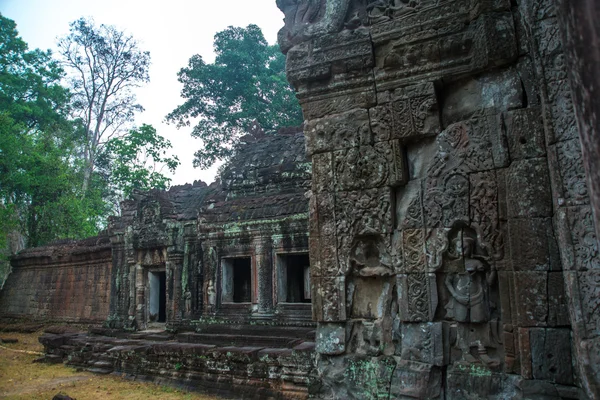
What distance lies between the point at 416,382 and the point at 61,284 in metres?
17.0

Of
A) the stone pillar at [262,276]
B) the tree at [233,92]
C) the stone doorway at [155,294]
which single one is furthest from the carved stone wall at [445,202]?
the tree at [233,92]

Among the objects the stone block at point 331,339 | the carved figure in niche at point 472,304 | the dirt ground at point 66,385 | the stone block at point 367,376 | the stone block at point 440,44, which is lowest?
the dirt ground at point 66,385

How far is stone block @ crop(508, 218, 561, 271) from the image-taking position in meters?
3.21

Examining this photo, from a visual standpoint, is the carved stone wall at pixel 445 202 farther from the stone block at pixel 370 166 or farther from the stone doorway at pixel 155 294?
the stone doorway at pixel 155 294

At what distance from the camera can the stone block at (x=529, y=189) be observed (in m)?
3.29

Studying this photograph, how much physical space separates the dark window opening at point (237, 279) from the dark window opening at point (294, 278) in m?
1.20

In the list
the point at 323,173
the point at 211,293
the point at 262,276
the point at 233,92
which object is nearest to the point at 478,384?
the point at 323,173

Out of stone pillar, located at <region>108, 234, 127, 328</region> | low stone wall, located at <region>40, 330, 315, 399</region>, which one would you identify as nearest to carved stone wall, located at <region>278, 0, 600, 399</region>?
low stone wall, located at <region>40, 330, 315, 399</region>

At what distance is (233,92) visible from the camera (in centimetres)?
2620

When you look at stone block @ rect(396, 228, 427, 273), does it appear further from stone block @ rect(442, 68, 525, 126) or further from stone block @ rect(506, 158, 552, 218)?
stone block @ rect(442, 68, 525, 126)

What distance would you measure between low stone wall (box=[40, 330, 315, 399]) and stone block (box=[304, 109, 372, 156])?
12.6 feet

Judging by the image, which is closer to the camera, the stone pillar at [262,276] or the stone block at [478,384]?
the stone block at [478,384]

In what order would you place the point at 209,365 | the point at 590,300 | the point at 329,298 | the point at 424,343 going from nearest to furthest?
the point at 590,300, the point at 424,343, the point at 329,298, the point at 209,365

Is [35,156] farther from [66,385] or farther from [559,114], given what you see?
[559,114]
